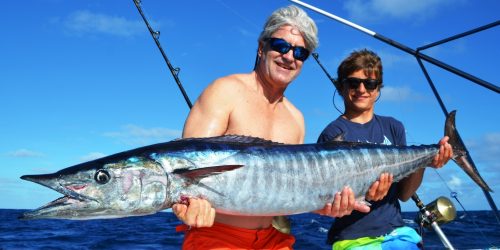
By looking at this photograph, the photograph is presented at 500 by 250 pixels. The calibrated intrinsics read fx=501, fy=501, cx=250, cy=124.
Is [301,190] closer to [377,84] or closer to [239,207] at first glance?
[239,207]

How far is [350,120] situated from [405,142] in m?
0.52

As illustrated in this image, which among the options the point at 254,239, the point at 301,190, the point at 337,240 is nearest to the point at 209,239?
the point at 254,239

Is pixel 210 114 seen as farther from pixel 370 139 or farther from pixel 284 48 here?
pixel 370 139

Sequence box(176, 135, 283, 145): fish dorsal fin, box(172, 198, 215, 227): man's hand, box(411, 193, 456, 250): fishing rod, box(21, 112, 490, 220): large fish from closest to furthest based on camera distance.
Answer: box(21, 112, 490, 220): large fish → box(172, 198, 215, 227): man's hand → box(176, 135, 283, 145): fish dorsal fin → box(411, 193, 456, 250): fishing rod

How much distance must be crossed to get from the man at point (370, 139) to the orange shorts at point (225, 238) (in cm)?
91

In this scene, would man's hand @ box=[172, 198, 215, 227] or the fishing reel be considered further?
the fishing reel

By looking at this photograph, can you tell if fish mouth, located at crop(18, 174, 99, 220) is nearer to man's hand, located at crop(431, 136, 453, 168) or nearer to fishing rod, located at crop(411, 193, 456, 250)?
man's hand, located at crop(431, 136, 453, 168)

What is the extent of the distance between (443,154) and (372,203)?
2.32 ft

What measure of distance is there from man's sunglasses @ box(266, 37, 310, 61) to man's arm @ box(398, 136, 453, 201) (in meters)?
1.43

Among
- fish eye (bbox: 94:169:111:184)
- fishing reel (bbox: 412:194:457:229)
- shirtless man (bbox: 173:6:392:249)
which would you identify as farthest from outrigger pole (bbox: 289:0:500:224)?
fish eye (bbox: 94:169:111:184)

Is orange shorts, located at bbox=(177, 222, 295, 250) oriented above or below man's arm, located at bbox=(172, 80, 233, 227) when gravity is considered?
below

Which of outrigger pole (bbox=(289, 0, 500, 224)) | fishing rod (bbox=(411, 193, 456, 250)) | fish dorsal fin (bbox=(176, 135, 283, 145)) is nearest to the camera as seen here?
fish dorsal fin (bbox=(176, 135, 283, 145))

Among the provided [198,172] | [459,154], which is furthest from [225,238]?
[459,154]

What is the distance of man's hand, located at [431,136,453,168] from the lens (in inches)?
160
